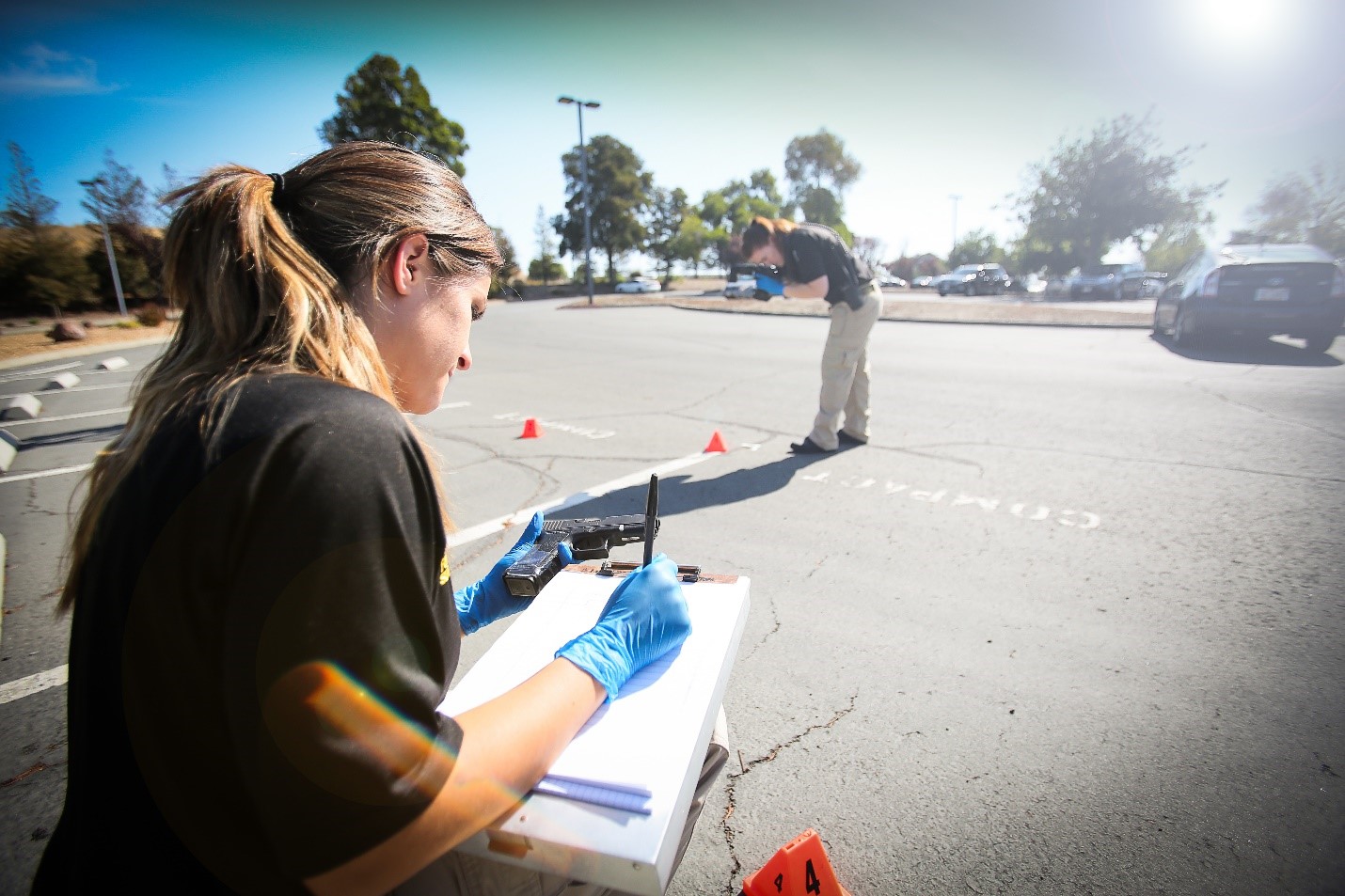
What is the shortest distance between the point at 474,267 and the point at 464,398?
23.0 ft

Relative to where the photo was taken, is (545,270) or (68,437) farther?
(545,270)

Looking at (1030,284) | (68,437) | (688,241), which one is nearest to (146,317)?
(68,437)

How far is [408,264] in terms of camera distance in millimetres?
1181

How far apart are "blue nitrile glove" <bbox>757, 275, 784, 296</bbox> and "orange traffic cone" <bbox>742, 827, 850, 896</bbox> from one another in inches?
189

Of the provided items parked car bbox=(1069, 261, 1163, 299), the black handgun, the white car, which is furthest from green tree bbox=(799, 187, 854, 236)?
the black handgun

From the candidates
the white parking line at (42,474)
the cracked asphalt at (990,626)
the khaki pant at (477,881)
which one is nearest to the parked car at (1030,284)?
the cracked asphalt at (990,626)

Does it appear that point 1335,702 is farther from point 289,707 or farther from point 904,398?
point 904,398

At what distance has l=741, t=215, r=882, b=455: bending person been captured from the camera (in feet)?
17.5

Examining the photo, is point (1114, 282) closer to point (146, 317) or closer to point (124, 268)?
point (146, 317)

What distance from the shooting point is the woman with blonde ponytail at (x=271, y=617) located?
2.62 feet

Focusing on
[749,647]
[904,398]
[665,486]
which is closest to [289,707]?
[749,647]

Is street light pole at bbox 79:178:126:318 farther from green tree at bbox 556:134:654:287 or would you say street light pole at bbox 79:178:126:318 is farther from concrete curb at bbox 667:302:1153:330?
green tree at bbox 556:134:654:287

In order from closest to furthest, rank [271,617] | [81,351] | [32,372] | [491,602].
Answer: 1. [271,617]
2. [491,602]
3. [32,372]
4. [81,351]

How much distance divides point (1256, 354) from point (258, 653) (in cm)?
1233
